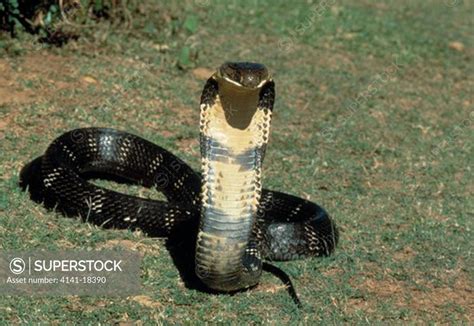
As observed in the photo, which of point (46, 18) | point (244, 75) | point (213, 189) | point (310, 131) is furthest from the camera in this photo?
point (46, 18)

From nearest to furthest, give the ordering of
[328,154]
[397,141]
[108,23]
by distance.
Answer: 1. [328,154]
2. [397,141]
3. [108,23]

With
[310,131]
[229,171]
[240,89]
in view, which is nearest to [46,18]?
[310,131]

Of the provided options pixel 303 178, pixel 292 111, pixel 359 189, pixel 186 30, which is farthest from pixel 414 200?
pixel 186 30

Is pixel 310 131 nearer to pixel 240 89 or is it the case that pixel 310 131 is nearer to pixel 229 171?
pixel 229 171

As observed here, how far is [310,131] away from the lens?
365 inches

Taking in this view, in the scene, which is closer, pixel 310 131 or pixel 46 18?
pixel 310 131

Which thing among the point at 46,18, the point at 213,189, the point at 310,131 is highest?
the point at 213,189

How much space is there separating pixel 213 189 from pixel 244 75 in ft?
2.41

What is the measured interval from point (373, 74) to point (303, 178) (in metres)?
3.82

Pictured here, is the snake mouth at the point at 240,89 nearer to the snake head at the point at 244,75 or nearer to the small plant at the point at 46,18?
the snake head at the point at 244,75

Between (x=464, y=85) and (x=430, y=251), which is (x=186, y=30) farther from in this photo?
(x=430, y=251)

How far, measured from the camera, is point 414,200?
7.82 meters

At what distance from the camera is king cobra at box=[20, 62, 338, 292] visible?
497 centimetres

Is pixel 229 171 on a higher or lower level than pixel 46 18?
higher
